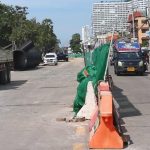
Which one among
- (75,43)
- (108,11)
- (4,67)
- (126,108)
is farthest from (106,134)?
(75,43)

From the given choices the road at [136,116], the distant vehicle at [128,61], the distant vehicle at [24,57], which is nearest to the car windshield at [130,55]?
the distant vehicle at [128,61]

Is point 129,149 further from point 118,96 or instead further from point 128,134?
point 118,96

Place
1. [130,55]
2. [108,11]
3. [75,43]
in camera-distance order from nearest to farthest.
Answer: [130,55]
[108,11]
[75,43]

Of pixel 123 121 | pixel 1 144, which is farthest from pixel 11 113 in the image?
pixel 1 144

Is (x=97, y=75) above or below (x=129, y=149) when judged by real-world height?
above

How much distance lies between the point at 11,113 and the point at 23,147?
552cm

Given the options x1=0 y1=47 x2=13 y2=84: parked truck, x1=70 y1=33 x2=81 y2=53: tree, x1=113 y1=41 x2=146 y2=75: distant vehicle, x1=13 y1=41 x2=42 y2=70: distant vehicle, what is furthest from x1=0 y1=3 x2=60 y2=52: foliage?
x1=70 y1=33 x2=81 y2=53: tree

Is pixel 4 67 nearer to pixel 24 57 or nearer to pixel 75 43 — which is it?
pixel 24 57

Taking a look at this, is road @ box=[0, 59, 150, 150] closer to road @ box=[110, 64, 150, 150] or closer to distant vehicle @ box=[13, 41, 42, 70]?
road @ box=[110, 64, 150, 150]

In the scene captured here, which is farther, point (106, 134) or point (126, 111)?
point (126, 111)

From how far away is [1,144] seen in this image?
10.1 metres

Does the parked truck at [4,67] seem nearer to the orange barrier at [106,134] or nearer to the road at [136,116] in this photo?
the road at [136,116]

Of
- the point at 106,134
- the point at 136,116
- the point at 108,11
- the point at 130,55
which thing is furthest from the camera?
the point at 108,11

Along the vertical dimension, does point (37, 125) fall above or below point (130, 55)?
below
